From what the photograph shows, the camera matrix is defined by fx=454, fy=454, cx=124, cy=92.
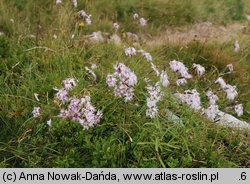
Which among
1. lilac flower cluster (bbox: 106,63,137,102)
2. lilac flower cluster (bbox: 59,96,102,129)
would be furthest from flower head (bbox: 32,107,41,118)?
lilac flower cluster (bbox: 106,63,137,102)

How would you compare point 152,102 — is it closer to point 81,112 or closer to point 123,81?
point 123,81

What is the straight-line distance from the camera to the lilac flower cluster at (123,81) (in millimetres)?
3885

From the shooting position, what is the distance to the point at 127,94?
→ 400 cm

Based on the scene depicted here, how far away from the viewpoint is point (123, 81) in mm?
3889

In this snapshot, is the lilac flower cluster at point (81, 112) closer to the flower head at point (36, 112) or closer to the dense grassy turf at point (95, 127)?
the dense grassy turf at point (95, 127)

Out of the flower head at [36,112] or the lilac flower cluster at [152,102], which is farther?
the flower head at [36,112]

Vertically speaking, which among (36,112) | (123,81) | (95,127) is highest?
(123,81)

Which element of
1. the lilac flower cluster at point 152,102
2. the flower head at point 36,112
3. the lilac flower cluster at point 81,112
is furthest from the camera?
the flower head at point 36,112

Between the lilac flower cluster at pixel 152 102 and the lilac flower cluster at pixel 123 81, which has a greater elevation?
the lilac flower cluster at pixel 123 81

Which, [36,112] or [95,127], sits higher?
[36,112]

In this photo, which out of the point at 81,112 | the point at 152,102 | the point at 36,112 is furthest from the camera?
the point at 36,112

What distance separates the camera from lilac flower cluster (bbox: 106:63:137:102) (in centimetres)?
388

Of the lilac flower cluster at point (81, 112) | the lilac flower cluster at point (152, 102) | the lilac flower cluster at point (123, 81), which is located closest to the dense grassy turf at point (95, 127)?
the lilac flower cluster at point (152, 102)

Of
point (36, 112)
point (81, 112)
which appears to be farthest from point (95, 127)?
point (36, 112)
